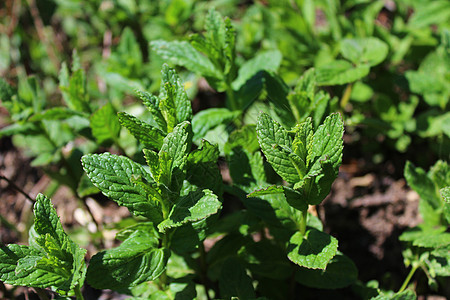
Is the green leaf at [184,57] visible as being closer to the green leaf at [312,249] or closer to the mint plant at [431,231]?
the green leaf at [312,249]

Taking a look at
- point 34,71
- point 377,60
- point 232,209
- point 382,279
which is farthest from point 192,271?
point 34,71

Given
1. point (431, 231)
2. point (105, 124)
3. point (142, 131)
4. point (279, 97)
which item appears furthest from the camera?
point (105, 124)

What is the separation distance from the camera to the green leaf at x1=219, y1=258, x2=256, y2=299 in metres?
1.88

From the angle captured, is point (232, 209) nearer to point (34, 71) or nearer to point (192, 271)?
point (192, 271)

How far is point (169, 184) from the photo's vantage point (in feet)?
5.60

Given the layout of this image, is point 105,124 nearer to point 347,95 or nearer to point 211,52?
point 211,52

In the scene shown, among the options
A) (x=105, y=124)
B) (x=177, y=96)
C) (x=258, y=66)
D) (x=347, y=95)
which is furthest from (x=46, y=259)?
(x=347, y=95)

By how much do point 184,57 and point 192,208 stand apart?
881mm

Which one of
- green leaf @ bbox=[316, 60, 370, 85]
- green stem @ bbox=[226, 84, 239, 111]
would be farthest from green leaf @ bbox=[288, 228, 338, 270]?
green leaf @ bbox=[316, 60, 370, 85]

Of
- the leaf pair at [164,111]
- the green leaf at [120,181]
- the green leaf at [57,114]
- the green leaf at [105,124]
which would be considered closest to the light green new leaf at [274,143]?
the leaf pair at [164,111]

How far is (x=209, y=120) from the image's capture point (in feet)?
6.91

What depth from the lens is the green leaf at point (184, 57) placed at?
2164 millimetres

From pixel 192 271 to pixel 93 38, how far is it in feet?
8.85

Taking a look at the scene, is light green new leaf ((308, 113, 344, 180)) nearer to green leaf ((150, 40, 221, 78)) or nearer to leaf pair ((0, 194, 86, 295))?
green leaf ((150, 40, 221, 78))
